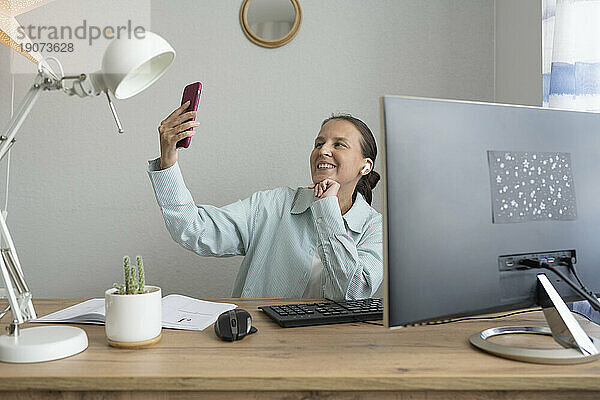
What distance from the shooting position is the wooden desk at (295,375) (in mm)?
842

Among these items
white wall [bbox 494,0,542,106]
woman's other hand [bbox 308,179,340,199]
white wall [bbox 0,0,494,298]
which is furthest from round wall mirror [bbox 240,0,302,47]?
woman's other hand [bbox 308,179,340,199]

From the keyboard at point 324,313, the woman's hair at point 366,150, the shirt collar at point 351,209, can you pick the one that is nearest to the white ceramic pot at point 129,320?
the keyboard at point 324,313

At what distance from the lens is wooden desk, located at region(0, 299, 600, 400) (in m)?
0.84

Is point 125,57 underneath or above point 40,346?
above

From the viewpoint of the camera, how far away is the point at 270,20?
229 centimetres

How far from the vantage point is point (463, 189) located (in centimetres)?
96

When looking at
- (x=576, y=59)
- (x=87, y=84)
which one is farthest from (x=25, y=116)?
(x=576, y=59)

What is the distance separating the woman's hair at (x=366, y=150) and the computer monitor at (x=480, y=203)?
2.97 feet

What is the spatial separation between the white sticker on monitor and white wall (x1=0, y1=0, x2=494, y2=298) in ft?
4.33

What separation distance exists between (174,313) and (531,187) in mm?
807

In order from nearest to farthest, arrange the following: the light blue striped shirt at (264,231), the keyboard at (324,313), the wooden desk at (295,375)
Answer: the wooden desk at (295,375), the keyboard at (324,313), the light blue striped shirt at (264,231)

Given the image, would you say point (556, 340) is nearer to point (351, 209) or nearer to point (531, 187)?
point (531, 187)

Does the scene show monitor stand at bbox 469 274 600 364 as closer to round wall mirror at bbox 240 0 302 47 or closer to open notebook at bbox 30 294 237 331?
open notebook at bbox 30 294 237 331

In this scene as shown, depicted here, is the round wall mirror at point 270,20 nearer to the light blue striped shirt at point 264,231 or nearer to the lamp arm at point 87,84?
the light blue striped shirt at point 264,231
